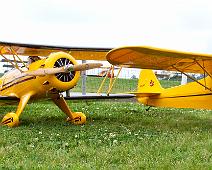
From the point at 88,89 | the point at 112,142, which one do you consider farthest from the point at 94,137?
the point at 88,89

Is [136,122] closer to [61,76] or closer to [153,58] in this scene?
[153,58]

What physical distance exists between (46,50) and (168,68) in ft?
11.9

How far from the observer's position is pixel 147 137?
7.02 m

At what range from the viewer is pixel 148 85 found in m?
13.3

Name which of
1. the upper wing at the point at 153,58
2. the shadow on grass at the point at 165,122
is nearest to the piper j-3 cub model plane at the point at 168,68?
Answer: the upper wing at the point at 153,58

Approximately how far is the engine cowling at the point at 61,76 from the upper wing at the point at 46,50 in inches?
39.4

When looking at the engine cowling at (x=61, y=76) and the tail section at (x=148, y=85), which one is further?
the tail section at (x=148, y=85)

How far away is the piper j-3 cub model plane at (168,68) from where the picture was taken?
7.86 meters

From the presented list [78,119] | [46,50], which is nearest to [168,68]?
[78,119]

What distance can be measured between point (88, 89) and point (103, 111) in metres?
8.66

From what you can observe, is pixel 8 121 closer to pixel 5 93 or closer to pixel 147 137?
pixel 5 93

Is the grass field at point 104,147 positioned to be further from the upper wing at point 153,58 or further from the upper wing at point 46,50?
the upper wing at point 46,50

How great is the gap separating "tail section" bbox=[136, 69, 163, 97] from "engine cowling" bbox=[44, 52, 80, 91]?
399 cm

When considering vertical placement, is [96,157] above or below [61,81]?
below
